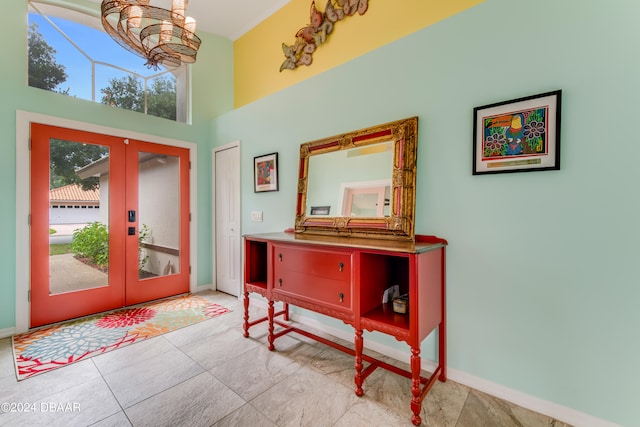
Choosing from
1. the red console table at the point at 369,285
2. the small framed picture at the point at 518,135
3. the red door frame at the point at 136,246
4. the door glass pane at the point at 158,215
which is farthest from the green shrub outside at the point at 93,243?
the small framed picture at the point at 518,135

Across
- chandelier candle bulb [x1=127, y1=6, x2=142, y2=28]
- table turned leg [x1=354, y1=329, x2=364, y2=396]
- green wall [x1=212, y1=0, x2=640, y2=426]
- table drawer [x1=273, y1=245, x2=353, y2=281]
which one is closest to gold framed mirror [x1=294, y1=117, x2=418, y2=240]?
green wall [x1=212, y1=0, x2=640, y2=426]

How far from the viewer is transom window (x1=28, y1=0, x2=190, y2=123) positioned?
2854 mm

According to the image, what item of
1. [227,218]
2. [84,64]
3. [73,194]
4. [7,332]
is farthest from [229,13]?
[7,332]

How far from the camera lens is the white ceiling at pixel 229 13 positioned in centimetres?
350

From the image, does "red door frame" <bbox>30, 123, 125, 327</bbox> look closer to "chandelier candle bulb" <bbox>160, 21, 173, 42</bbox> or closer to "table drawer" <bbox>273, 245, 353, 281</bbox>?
"chandelier candle bulb" <bbox>160, 21, 173, 42</bbox>

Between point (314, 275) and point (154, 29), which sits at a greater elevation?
point (154, 29)

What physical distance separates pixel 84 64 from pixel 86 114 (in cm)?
62

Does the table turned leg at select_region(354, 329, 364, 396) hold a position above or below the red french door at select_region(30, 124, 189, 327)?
below

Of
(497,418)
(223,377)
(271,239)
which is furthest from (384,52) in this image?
(223,377)

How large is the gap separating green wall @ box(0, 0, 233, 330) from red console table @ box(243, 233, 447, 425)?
225 centimetres

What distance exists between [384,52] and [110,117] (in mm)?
3162

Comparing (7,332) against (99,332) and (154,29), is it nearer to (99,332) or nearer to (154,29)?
(99,332)

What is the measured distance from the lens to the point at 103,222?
10.2 feet

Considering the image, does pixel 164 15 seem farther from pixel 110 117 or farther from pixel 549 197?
pixel 549 197
